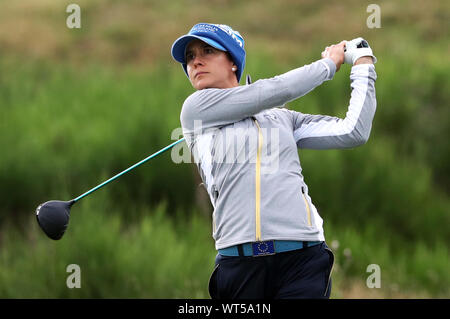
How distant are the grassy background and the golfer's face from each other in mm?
2232

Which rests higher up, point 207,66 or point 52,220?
point 207,66

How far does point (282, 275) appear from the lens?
276 centimetres

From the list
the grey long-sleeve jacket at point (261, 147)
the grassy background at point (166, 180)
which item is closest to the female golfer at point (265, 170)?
the grey long-sleeve jacket at point (261, 147)

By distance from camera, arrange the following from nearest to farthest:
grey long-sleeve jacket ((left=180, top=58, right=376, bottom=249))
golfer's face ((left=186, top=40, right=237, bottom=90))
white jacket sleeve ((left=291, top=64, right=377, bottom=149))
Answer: grey long-sleeve jacket ((left=180, top=58, right=376, bottom=249)) < white jacket sleeve ((left=291, top=64, right=377, bottom=149)) < golfer's face ((left=186, top=40, right=237, bottom=90))

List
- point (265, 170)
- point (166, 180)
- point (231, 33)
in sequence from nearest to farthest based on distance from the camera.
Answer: point (265, 170) < point (231, 33) < point (166, 180)

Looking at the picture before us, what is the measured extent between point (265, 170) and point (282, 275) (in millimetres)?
336

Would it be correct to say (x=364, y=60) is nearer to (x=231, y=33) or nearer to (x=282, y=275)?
(x=231, y=33)

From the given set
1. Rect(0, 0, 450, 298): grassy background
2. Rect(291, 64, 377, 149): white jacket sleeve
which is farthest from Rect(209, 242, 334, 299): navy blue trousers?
Rect(0, 0, 450, 298): grassy background

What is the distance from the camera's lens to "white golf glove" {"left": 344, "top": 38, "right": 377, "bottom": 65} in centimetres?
286

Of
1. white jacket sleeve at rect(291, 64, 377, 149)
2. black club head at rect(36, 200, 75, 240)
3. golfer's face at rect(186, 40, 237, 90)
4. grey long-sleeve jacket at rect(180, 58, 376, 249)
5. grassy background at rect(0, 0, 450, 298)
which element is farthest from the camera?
grassy background at rect(0, 0, 450, 298)

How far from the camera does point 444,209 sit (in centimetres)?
927

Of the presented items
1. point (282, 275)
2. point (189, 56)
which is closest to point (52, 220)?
point (189, 56)

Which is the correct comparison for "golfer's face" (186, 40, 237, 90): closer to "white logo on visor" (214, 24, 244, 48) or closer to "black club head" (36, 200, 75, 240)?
"white logo on visor" (214, 24, 244, 48)

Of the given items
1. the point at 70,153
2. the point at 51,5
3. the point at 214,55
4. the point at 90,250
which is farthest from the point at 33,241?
the point at 51,5
